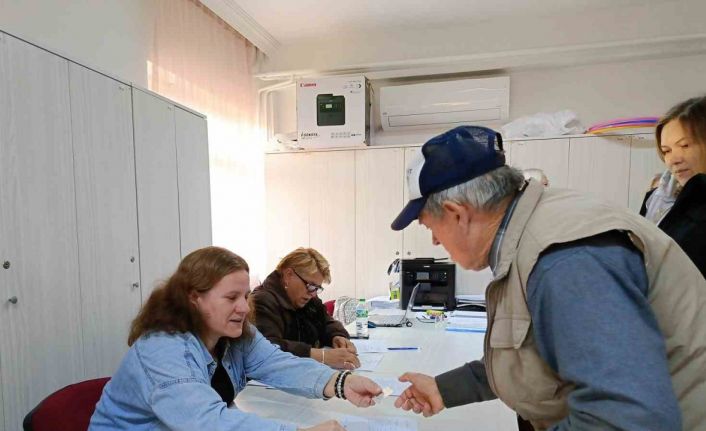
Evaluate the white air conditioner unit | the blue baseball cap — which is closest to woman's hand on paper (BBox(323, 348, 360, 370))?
the blue baseball cap

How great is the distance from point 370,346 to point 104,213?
4.67 ft

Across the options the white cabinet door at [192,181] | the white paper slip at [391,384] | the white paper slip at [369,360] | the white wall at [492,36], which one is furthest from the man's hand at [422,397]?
the white wall at [492,36]

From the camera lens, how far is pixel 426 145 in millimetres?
844

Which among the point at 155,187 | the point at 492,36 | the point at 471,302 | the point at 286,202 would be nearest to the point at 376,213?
the point at 286,202

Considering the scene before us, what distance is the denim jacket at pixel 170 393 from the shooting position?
1.02 metres

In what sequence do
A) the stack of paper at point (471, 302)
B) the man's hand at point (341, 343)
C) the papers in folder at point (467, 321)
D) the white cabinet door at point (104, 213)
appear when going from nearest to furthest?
the white cabinet door at point (104, 213) < the man's hand at point (341, 343) < the papers in folder at point (467, 321) < the stack of paper at point (471, 302)

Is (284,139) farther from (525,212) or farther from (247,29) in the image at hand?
(525,212)

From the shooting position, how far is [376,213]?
380cm

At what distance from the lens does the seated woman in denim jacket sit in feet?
3.42

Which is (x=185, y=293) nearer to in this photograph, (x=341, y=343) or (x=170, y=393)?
(x=170, y=393)

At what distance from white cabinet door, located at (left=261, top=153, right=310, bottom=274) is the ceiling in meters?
1.18

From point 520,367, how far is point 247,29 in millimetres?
3722

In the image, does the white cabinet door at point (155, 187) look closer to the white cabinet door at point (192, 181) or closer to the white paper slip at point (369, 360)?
the white cabinet door at point (192, 181)

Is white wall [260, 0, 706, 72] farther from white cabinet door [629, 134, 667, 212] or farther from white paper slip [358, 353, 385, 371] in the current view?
white paper slip [358, 353, 385, 371]
